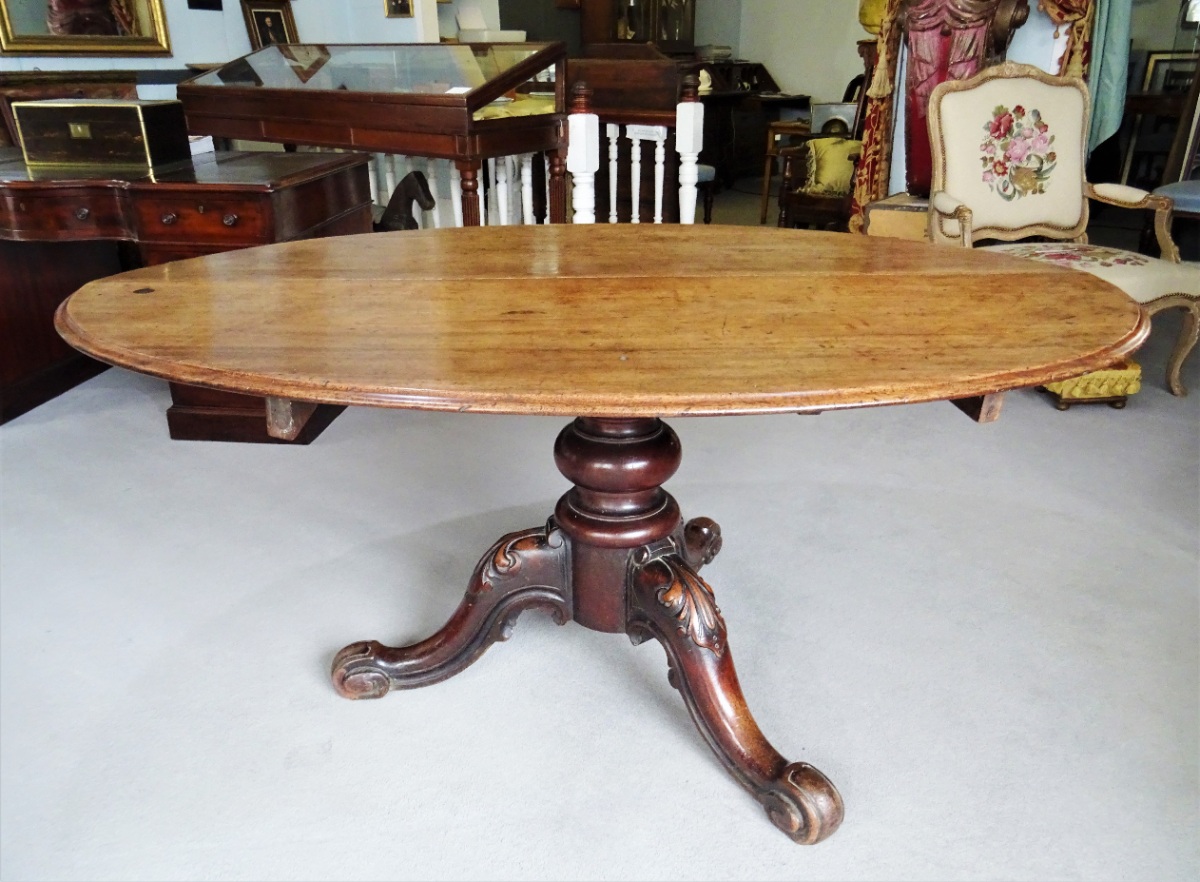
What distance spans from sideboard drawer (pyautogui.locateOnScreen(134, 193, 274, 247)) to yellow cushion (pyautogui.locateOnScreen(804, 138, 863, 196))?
3.43m

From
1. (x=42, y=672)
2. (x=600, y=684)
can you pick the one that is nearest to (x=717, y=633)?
(x=600, y=684)

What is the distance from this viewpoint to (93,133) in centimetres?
255

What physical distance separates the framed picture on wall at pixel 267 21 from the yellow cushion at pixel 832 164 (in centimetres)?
291

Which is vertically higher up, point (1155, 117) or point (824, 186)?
point (1155, 117)

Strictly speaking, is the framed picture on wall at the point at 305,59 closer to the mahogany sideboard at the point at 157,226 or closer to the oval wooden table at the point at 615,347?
the mahogany sideboard at the point at 157,226

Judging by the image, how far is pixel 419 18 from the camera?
4.87m

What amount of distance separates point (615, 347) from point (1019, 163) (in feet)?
8.92

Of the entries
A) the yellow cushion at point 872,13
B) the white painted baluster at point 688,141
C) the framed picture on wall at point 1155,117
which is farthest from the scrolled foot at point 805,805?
the framed picture on wall at point 1155,117

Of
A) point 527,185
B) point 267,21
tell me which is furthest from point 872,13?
point 267,21

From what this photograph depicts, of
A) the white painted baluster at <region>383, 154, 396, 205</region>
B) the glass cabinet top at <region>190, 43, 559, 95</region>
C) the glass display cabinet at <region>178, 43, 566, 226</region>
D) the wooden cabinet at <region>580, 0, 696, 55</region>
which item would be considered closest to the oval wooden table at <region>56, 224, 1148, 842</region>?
the glass display cabinet at <region>178, 43, 566, 226</region>

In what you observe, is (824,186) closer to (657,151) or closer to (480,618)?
(657,151)

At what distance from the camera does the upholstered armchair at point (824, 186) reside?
4840 mm

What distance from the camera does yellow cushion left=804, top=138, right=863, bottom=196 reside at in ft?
15.9

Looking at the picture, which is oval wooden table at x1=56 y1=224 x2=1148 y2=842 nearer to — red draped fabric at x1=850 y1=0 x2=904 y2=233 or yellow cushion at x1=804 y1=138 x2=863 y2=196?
red draped fabric at x1=850 y1=0 x2=904 y2=233
